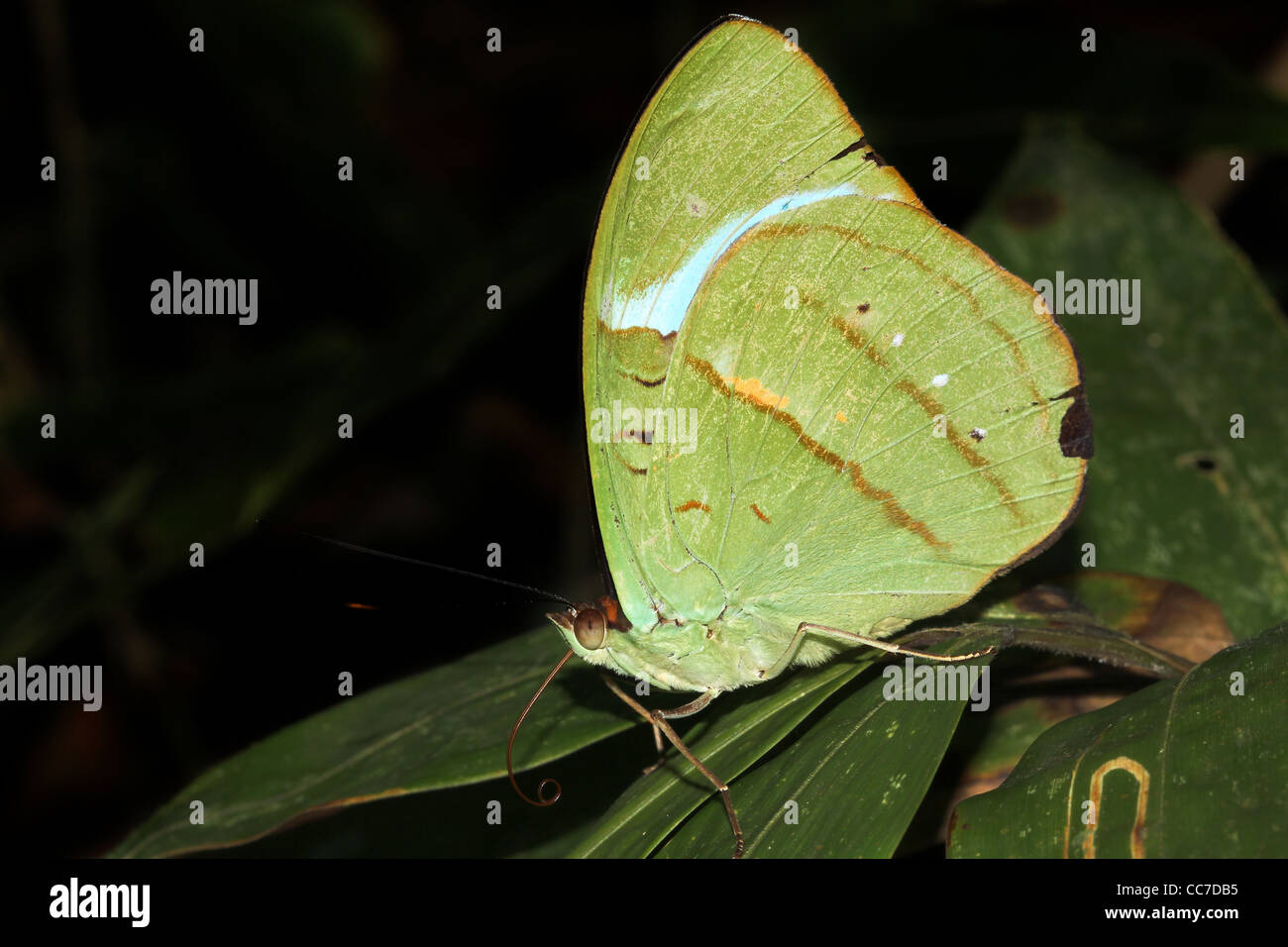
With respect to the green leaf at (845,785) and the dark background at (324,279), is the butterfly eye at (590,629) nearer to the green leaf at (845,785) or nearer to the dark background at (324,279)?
the green leaf at (845,785)

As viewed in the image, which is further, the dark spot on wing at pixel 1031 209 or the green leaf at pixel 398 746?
the dark spot on wing at pixel 1031 209

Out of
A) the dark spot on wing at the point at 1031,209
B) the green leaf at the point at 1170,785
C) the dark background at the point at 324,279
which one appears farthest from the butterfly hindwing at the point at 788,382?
the dark background at the point at 324,279

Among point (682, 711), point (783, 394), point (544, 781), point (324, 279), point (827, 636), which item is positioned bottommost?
point (544, 781)

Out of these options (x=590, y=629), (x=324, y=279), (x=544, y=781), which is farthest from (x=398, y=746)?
(x=324, y=279)

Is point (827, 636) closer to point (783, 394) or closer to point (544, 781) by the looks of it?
point (783, 394)

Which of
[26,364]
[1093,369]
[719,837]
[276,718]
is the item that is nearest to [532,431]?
[276,718]

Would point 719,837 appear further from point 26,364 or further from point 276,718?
point 26,364
